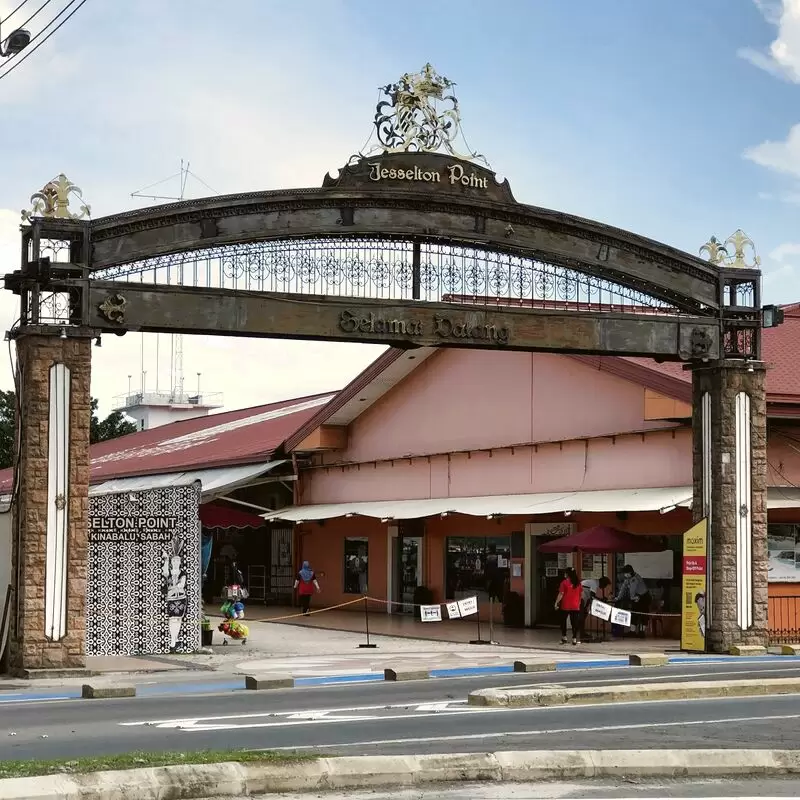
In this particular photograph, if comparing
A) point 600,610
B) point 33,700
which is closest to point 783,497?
point 600,610

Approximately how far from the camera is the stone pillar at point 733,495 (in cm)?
2498

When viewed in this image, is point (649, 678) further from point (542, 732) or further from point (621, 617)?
point (621, 617)

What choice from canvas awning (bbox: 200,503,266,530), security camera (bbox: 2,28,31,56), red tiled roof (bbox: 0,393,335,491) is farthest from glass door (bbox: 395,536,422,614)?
security camera (bbox: 2,28,31,56)

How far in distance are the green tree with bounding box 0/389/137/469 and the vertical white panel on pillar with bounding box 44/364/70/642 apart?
3794 cm

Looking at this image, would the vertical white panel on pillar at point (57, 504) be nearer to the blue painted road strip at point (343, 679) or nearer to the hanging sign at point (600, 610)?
the blue painted road strip at point (343, 679)

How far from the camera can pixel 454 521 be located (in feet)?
118

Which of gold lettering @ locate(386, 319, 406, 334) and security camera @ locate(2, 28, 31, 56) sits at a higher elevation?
security camera @ locate(2, 28, 31, 56)

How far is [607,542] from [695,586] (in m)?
3.03

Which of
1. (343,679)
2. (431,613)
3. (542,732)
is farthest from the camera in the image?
(431,613)

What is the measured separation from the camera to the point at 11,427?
6594cm

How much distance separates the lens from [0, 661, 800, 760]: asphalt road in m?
12.7

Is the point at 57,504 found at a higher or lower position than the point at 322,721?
higher

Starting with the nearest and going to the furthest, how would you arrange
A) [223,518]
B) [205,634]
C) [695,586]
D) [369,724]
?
[369,724] < [695,586] < [205,634] < [223,518]

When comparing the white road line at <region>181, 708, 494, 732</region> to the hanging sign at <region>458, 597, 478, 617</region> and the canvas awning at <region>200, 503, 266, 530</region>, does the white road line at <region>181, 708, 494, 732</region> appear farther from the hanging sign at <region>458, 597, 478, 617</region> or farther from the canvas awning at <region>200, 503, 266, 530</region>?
the canvas awning at <region>200, 503, 266, 530</region>
